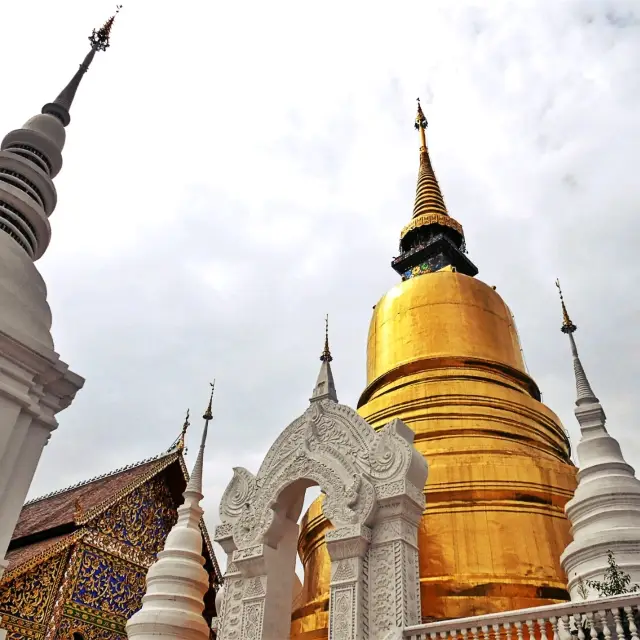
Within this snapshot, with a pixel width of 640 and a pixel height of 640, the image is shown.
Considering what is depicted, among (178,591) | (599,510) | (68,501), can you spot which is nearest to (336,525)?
(599,510)

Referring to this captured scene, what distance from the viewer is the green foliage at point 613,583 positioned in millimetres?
4371

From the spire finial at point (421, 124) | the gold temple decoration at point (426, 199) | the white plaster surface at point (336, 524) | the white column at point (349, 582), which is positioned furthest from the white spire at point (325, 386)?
the spire finial at point (421, 124)

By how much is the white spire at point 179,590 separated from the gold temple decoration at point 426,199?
23.3ft

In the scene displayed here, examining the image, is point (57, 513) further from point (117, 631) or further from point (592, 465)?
point (592, 465)

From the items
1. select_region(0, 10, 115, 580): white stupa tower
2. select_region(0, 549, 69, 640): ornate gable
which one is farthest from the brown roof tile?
select_region(0, 10, 115, 580): white stupa tower

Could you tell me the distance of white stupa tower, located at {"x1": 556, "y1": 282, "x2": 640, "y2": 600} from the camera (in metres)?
5.09

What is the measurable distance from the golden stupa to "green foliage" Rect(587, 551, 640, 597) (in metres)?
0.84

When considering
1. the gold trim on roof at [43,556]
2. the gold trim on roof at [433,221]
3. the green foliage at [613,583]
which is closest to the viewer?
the green foliage at [613,583]

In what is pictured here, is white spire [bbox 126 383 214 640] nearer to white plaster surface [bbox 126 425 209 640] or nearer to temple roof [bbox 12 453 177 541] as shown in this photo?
white plaster surface [bbox 126 425 209 640]

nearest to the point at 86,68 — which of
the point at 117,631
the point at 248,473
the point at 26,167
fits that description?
the point at 26,167

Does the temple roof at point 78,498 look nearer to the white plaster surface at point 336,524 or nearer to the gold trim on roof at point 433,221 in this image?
the white plaster surface at point 336,524

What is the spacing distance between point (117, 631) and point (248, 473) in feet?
15.6

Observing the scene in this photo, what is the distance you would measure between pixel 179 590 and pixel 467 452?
3675 millimetres

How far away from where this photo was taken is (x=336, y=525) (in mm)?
5457
